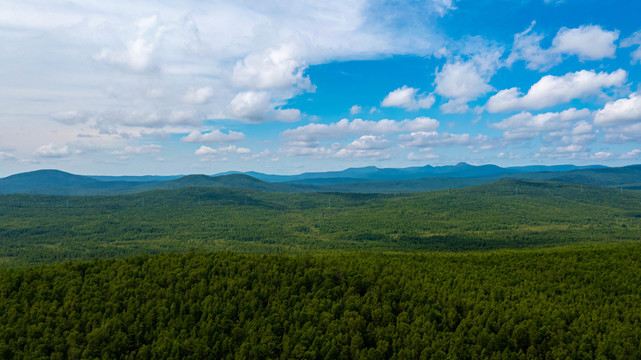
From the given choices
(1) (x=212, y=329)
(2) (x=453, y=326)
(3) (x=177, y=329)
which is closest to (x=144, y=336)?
(3) (x=177, y=329)

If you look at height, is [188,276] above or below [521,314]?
above

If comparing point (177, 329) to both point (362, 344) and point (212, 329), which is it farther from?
point (362, 344)

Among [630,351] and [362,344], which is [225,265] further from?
[630,351]

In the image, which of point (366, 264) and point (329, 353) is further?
point (366, 264)

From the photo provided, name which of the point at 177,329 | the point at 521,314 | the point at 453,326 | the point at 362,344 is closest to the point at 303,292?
the point at 362,344

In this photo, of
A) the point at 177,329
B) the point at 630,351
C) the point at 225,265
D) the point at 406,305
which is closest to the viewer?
the point at 630,351

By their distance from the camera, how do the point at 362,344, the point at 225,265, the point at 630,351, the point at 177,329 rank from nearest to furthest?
the point at 630,351
the point at 362,344
the point at 177,329
the point at 225,265
